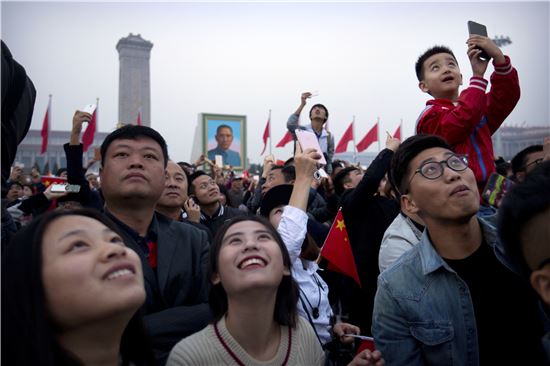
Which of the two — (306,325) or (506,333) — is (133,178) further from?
(506,333)

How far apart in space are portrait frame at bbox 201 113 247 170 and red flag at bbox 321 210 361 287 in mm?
9684

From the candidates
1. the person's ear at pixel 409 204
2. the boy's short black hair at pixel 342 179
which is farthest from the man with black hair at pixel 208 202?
the person's ear at pixel 409 204

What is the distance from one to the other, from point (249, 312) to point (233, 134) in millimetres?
11317

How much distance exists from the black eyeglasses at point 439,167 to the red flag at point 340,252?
43.3 inches

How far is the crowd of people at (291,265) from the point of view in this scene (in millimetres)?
1433

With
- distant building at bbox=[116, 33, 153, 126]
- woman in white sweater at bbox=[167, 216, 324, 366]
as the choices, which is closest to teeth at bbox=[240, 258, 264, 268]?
woman in white sweater at bbox=[167, 216, 324, 366]

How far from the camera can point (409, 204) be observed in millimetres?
2270

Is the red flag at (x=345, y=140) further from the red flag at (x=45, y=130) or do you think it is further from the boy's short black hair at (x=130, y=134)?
the boy's short black hair at (x=130, y=134)

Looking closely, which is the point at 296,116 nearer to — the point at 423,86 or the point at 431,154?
the point at 423,86

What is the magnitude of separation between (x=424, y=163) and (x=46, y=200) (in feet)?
11.2

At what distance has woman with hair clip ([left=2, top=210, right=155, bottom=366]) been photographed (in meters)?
1.36

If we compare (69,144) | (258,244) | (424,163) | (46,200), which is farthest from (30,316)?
(46,200)

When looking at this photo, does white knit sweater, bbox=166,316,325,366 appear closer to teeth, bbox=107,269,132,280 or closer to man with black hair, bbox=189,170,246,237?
teeth, bbox=107,269,132,280

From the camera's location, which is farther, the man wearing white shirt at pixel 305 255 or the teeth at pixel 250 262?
the man wearing white shirt at pixel 305 255
